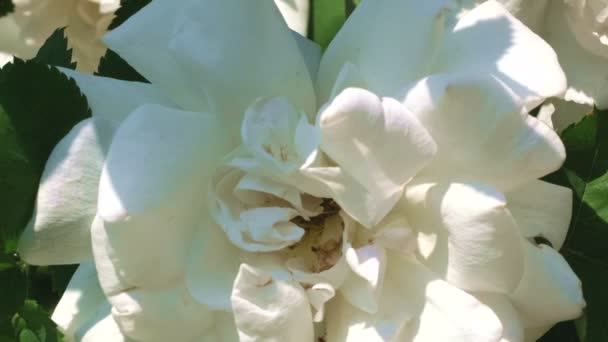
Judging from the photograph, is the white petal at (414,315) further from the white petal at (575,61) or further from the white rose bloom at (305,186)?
the white petal at (575,61)

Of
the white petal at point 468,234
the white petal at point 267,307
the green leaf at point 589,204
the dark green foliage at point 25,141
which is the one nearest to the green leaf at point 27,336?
the dark green foliage at point 25,141

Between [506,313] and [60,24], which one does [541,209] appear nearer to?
[506,313]

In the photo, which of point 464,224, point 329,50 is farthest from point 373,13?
point 464,224

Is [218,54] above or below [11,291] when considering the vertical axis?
above

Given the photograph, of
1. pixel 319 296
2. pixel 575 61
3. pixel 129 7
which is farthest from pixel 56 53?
pixel 575 61

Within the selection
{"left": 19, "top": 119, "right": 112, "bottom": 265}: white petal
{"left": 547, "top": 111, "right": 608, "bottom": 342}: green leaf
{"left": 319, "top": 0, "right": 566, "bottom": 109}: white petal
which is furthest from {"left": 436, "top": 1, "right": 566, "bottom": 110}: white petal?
{"left": 19, "top": 119, "right": 112, "bottom": 265}: white petal

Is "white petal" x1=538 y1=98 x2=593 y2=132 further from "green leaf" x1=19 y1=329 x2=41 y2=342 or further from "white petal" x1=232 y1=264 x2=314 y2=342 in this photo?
"green leaf" x1=19 y1=329 x2=41 y2=342
